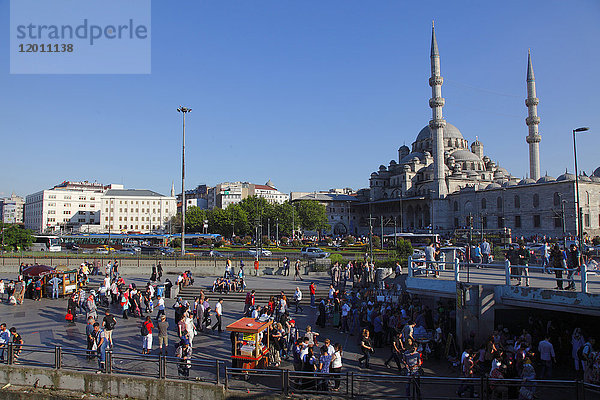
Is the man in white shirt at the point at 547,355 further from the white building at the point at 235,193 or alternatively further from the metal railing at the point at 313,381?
the white building at the point at 235,193

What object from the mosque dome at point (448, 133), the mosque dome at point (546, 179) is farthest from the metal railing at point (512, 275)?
the mosque dome at point (448, 133)

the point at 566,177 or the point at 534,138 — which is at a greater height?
the point at 534,138

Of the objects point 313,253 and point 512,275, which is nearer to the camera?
point 512,275

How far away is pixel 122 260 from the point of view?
31.1 m

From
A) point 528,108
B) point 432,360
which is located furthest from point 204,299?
point 528,108

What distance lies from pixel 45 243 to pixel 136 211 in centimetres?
5010

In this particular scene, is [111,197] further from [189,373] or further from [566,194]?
[189,373]

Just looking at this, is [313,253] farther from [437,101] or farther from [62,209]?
[62,209]

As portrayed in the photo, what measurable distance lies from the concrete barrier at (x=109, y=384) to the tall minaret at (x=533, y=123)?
6667 centimetres

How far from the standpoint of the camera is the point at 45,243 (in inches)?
1983

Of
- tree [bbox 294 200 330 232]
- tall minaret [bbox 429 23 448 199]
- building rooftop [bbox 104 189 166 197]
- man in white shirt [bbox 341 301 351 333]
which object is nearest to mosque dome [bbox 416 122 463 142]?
tall minaret [bbox 429 23 448 199]

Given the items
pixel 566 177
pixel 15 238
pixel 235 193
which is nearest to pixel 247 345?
pixel 15 238

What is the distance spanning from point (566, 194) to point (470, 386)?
5619 cm

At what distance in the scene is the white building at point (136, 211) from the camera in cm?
9794
